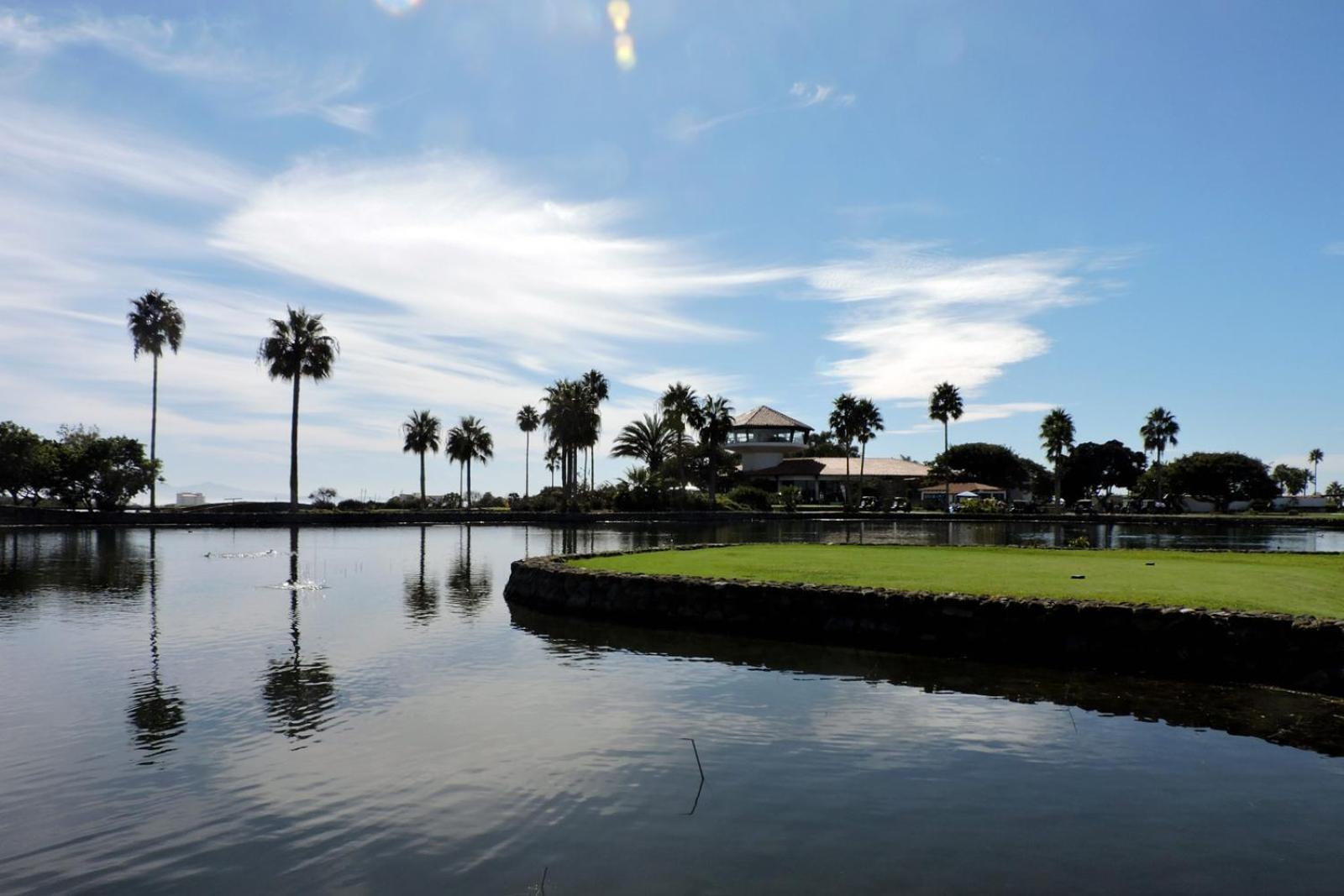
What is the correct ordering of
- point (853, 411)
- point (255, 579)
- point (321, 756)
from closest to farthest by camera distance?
point (321, 756) < point (255, 579) < point (853, 411)

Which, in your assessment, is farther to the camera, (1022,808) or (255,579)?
(255,579)

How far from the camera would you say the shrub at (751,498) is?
89625 mm

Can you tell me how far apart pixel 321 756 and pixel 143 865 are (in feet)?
9.84

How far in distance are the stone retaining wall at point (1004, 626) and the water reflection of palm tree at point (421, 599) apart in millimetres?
3593

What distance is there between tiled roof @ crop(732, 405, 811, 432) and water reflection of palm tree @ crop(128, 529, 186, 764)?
96802 millimetres

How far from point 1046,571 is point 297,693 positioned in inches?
654

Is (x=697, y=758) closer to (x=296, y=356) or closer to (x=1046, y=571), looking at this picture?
(x=1046, y=571)

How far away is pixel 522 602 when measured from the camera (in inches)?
961

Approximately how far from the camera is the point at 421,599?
2505 cm

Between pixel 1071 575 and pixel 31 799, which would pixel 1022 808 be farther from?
pixel 1071 575

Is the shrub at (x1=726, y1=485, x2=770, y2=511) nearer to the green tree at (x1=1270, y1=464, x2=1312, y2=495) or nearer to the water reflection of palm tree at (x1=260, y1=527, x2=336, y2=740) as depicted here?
the water reflection of palm tree at (x1=260, y1=527, x2=336, y2=740)

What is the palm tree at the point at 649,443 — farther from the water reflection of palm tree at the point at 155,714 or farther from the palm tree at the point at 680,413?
the water reflection of palm tree at the point at 155,714

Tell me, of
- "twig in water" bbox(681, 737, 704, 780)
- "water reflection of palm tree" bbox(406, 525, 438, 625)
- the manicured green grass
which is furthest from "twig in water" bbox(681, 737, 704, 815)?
"water reflection of palm tree" bbox(406, 525, 438, 625)

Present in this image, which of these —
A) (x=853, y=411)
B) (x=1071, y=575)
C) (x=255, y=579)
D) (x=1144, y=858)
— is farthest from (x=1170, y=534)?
(x=1144, y=858)
